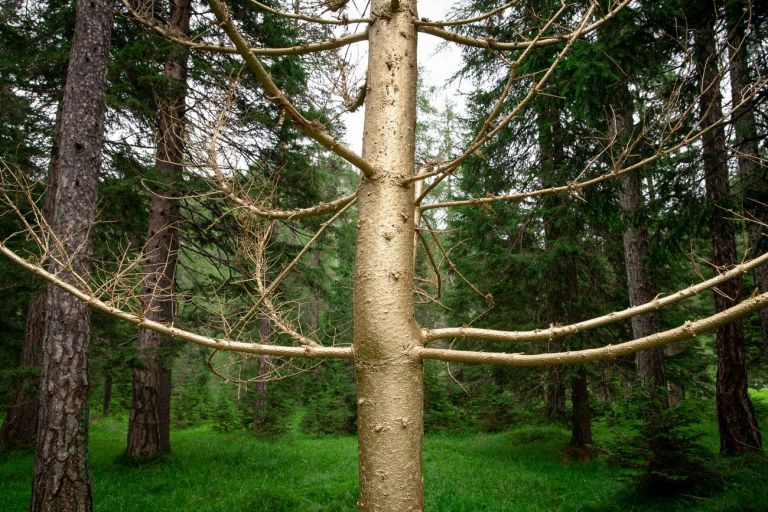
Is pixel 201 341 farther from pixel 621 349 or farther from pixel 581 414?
pixel 581 414

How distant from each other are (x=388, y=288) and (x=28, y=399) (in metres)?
10.9

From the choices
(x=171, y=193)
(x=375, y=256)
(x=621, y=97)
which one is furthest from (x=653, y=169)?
(x=171, y=193)

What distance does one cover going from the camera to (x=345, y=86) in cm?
217

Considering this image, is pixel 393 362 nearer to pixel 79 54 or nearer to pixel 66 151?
pixel 66 151

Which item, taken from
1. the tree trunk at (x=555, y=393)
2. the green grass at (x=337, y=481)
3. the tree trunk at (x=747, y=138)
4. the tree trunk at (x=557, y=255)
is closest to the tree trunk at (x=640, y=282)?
the tree trunk at (x=557, y=255)

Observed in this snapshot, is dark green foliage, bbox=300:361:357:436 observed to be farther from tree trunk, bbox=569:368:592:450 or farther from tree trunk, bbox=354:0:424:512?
tree trunk, bbox=354:0:424:512

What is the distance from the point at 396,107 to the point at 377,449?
3.97 feet

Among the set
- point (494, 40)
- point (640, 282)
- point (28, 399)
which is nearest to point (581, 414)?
point (640, 282)

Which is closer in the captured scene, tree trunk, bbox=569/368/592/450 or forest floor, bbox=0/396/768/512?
forest floor, bbox=0/396/768/512

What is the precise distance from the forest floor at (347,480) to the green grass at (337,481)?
0.06 feet

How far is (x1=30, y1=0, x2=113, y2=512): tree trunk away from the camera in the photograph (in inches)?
189

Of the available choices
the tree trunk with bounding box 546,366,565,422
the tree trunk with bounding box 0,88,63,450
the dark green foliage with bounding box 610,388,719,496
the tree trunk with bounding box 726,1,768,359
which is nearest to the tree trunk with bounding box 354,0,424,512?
the tree trunk with bounding box 726,1,768,359

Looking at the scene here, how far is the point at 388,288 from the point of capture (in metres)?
1.50

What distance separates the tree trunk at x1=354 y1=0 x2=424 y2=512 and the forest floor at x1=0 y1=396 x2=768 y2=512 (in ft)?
15.9
